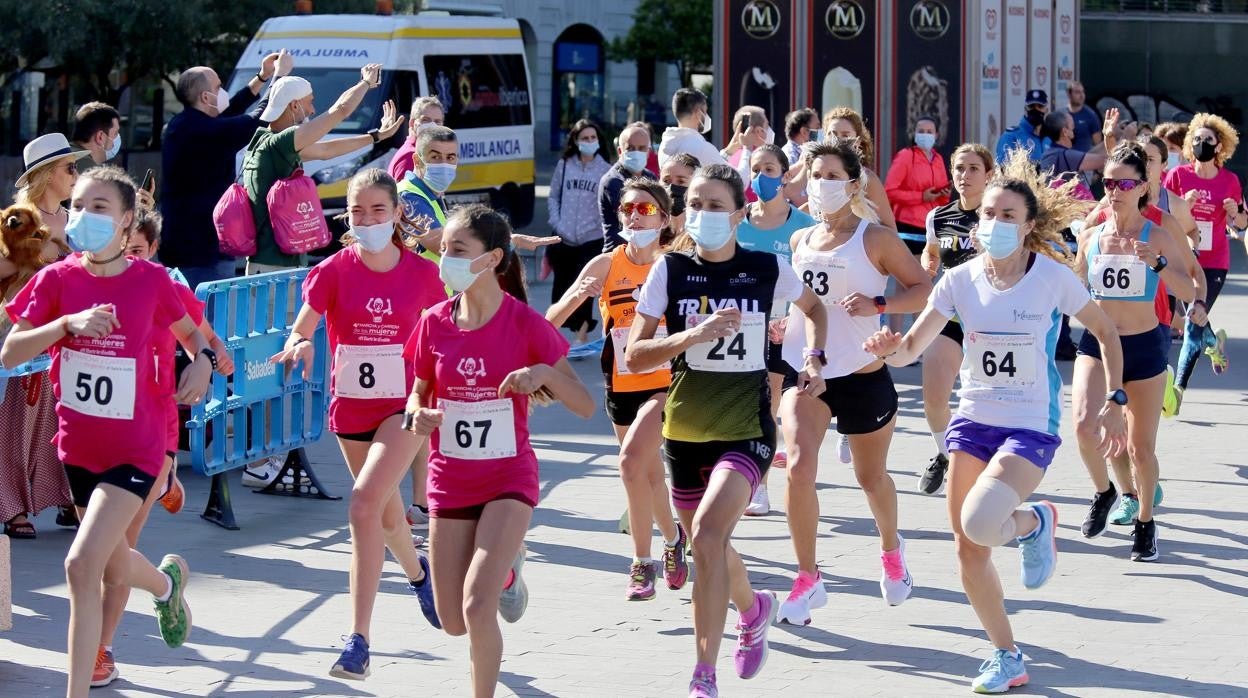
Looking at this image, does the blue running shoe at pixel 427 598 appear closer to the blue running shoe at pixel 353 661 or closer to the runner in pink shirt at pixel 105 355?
the blue running shoe at pixel 353 661

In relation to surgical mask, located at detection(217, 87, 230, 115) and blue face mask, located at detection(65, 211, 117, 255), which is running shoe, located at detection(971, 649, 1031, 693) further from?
surgical mask, located at detection(217, 87, 230, 115)

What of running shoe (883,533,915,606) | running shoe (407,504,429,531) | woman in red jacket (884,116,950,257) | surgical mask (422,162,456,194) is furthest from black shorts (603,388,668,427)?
woman in red jacket (884,116,950,257)

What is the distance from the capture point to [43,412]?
9234 mm

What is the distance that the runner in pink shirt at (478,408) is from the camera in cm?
588

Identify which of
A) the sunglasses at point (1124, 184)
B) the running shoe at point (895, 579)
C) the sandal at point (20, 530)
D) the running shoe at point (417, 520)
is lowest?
the running shoe at point (417, 520)

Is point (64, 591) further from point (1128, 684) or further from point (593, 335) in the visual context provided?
point (593, 335)

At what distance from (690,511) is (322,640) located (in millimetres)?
1595

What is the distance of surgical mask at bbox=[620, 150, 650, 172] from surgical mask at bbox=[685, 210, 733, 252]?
18.3 feet

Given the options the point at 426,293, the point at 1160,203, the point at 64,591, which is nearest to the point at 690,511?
the point at 426,293

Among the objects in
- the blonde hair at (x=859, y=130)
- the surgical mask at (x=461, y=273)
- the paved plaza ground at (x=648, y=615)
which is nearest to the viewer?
the surgical mask at (x=461, y=273)

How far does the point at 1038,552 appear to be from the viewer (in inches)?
264

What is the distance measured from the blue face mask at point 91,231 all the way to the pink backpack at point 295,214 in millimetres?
4131

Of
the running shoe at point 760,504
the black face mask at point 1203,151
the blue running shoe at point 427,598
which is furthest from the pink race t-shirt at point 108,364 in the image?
the black face mask at point 1203,151

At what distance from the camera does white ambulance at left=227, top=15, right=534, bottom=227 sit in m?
21.5
